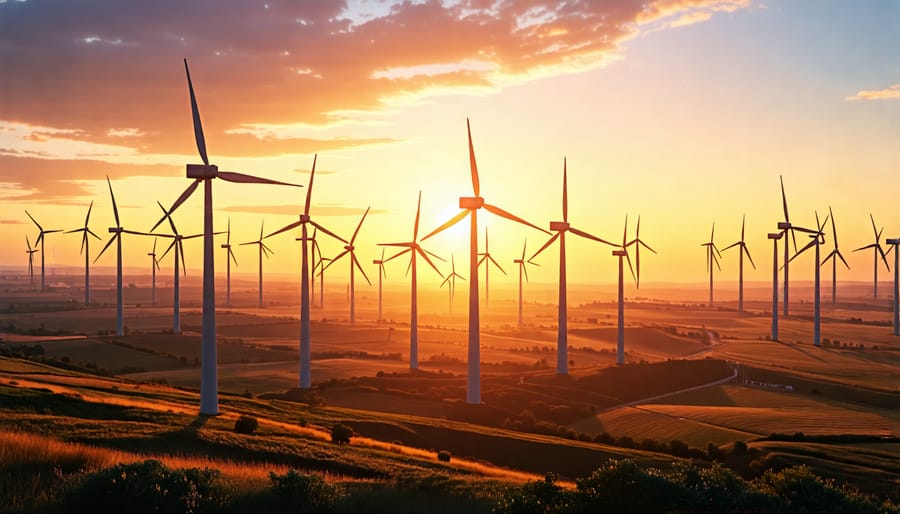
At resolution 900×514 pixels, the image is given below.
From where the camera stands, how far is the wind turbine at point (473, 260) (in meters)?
82.1

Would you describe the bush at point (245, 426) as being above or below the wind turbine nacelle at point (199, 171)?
below

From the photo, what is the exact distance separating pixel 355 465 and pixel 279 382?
217ft

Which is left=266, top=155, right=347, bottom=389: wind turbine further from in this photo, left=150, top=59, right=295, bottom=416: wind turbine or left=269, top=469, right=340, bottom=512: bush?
left=269, top=469, right=340, bottom=512: bush

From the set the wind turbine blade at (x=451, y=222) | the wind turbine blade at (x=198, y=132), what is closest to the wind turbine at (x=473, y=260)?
the wind turbine blade at (x=451, y=222)

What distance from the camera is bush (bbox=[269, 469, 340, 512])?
23.3 m

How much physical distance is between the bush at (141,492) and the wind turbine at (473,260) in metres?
58.7

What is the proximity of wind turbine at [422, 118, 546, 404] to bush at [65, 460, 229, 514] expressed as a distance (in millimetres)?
58653

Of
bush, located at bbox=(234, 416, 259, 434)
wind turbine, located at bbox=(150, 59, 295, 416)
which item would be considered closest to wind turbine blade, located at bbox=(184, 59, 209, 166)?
wind turbine, located at bbox=(150, 59, 295, 416)

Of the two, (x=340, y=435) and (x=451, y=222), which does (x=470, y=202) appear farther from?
(x=340, y=435)

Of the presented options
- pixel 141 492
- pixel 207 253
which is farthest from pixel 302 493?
pixel 207 253

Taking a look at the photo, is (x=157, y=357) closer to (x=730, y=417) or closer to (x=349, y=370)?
(x=349, y=370)

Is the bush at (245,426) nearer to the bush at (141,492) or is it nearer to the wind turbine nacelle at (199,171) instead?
the bush at (141,492)

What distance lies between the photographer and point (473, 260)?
83625mm

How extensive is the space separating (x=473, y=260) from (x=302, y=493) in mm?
60741
